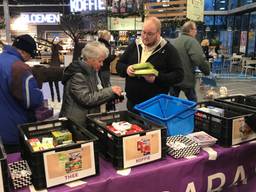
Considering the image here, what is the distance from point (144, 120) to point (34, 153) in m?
0.71

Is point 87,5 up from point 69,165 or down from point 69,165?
up

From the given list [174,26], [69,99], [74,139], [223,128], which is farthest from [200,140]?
[174,26]

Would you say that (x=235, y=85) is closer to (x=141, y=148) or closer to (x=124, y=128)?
(x=124, y=128)

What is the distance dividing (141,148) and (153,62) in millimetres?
1217

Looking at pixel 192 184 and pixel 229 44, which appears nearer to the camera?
pixel 192 184

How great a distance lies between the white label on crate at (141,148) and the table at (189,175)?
4 centimetres

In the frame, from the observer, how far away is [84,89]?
2139 mm

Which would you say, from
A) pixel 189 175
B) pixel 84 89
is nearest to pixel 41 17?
pixel 84 89

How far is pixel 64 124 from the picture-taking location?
6.09 feet

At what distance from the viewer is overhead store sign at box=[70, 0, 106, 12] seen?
9.98 meters

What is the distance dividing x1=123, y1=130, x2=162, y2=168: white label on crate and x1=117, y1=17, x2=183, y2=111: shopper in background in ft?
3.12

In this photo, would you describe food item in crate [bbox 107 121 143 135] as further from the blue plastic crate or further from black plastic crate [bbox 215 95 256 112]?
black plastic crate [bbox 215 95 256 112]

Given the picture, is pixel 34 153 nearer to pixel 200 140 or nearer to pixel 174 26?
pixel 200 140

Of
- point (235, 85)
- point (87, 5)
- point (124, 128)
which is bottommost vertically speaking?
point (235, 85)
